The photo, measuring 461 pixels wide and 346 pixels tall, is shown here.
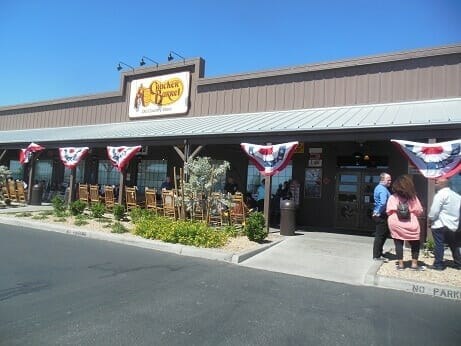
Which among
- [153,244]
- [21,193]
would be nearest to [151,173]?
[21,193]

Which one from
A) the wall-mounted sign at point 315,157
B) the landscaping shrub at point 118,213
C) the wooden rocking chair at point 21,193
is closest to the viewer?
the landscaping shrub at point 118,213

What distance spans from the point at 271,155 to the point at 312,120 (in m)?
2.07

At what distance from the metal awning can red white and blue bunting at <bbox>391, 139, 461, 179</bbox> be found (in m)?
0.59

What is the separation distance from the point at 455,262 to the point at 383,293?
2.41m

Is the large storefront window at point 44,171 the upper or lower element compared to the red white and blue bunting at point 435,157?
lower

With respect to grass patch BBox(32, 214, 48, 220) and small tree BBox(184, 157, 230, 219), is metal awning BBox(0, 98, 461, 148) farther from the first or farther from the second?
grass patch BBox(32, 214, 48, 220)

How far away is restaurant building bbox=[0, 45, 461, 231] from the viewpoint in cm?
1238

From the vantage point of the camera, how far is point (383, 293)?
6625mm

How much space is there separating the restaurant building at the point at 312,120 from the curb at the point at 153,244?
13.5 ft

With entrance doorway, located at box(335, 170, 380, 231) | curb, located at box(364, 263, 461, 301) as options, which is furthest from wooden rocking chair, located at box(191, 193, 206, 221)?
curb, located at box(364, 263, 461, 301)

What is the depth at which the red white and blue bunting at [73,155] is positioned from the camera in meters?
17.6

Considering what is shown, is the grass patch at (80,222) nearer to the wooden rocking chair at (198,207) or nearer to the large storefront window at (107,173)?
the wooden rocking chair at (198,207)

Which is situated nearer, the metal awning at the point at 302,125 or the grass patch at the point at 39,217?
the metal awning at the point at 302,125

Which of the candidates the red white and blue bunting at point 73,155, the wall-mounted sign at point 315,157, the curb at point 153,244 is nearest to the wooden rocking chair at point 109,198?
the red white and blue bunting at point 73,155
